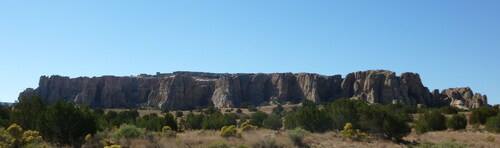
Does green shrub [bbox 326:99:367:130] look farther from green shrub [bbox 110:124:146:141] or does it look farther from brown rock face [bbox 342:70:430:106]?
brown rock face [bbox 342:70:430:106]

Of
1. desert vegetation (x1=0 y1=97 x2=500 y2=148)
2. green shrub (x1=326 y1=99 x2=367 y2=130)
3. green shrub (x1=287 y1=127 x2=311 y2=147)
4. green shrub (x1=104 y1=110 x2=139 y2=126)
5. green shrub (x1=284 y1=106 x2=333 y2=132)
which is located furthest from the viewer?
green shrub (x1=104 y1=110 x2=139 y2=126)

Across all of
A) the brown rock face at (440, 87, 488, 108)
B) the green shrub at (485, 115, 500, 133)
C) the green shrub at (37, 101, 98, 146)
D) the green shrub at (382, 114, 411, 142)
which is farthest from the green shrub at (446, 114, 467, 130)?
the brown rock face at (440, 87, 488, 108)

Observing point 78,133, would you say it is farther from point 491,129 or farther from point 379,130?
point 491,129

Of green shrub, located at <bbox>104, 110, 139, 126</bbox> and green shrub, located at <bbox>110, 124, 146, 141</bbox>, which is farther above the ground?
green shrub, located at <bbox>110, 124, 146, 141</bbox>

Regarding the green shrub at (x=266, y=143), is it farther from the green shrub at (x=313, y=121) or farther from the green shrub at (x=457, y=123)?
the green shrub at (x=457, y=123)

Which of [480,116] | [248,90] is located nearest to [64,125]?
[480,116]

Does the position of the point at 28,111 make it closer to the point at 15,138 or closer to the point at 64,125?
the point at 64,125

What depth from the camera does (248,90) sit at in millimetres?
102312

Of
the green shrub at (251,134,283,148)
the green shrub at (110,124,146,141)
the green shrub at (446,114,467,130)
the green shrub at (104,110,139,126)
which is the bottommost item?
the green shrub at (104,110,139,126)

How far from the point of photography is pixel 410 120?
46250 mm

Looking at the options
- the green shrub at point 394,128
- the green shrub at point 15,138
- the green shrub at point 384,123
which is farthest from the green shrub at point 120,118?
the green shrub at point 394,128

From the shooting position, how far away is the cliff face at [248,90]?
8411 cm

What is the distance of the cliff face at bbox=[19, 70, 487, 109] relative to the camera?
276 feet

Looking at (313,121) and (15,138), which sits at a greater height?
(15,138)
